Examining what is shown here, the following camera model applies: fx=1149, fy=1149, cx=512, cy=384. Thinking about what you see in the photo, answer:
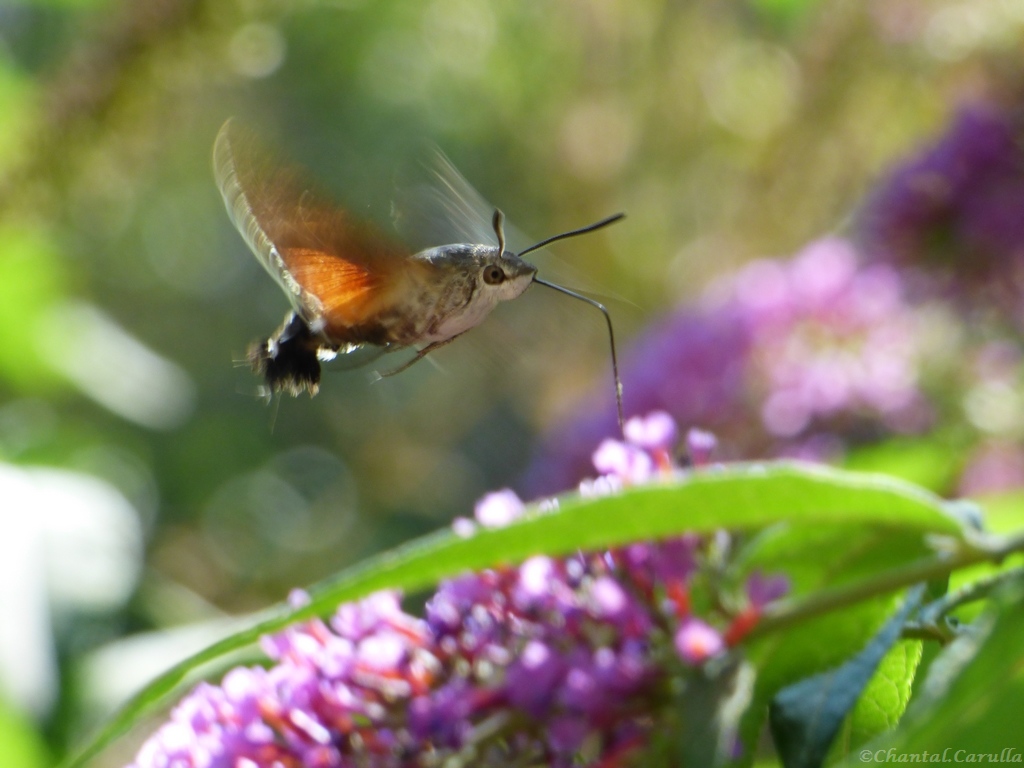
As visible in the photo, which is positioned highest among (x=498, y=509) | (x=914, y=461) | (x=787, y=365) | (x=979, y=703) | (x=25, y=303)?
(x=25, y=303)

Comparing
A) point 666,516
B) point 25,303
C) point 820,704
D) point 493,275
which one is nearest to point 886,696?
point 820,704

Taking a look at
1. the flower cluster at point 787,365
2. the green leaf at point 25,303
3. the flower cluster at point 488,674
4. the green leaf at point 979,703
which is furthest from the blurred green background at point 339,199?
the green leaf at point 979,703

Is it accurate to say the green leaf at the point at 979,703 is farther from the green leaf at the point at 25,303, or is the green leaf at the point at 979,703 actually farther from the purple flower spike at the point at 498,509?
the green leaf at the point at 25,303

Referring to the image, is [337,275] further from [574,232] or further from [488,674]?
[488,674]

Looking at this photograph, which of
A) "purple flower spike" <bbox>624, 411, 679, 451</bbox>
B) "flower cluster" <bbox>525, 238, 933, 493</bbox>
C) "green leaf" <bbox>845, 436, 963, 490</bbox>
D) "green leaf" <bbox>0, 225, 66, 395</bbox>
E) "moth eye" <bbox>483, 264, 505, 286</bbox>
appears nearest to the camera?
"purple flower spike" <bbox>624, 411, 679, 451</bbox>

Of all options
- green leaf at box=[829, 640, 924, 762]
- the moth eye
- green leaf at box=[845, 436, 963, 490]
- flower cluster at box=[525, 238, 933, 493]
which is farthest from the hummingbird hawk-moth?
flower cluster at box=[525, 238, 933, 493]

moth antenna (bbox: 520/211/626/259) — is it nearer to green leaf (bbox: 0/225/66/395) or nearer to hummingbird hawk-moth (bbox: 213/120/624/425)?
hummingbird hawk-moth (bbox: 213/120/624/425)
